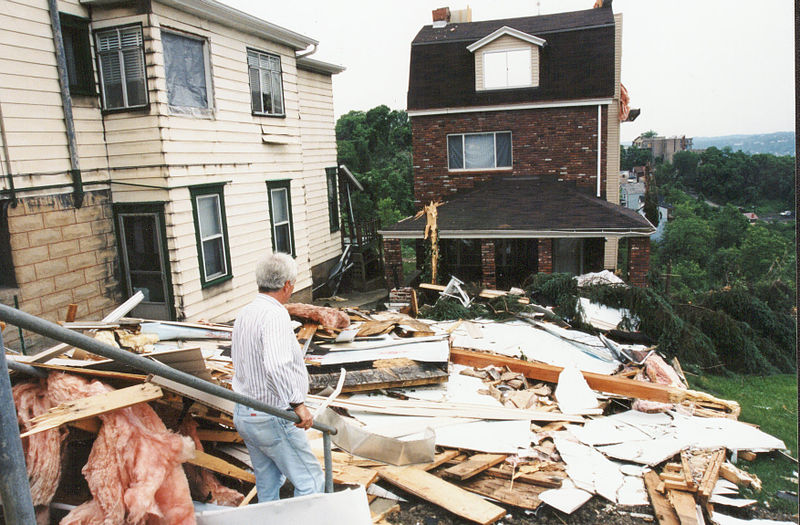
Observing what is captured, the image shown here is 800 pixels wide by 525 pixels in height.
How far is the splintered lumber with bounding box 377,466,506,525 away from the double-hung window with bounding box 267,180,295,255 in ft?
28.4

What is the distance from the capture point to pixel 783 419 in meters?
8.89

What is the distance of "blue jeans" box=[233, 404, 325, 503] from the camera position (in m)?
3.64

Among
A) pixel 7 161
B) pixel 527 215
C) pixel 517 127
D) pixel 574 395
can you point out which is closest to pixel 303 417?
pixel 574 395

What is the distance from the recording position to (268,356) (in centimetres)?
358

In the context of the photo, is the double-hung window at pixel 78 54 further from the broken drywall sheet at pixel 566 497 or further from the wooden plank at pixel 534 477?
the broken drywall sheet at pixel 566 497

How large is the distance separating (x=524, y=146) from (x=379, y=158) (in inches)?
955

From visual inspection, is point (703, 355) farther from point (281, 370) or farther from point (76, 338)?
point (76, 338)

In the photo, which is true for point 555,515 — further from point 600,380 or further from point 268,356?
point 600,380

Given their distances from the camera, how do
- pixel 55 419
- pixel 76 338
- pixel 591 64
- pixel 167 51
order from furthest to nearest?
pixel 591 64 → pixel 167 51 → pixel 55 419 → pixel 76 338

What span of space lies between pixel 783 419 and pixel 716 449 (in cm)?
413

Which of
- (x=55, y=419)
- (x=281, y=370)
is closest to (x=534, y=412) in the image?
(x=281, y=370)

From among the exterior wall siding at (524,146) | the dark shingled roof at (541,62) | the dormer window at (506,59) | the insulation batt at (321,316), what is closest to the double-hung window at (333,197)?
the exterior wall siding at (524,146)

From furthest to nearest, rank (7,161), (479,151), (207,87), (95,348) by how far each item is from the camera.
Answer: (479,151) < (207,87) < (7,161) < (95,348)

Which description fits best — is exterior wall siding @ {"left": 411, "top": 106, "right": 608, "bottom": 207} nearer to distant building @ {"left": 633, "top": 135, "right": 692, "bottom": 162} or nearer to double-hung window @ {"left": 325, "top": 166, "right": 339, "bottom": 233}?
double-hung window @ {"left": 325, "top": 166, "right": 339, "bottom": 233}
